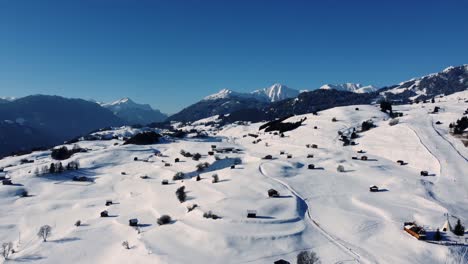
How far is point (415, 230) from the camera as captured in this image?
42031 millimetres

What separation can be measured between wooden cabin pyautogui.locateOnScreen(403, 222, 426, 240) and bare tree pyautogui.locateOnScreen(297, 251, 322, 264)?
1327 cm

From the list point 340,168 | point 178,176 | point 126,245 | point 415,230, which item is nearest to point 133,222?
point 126,245

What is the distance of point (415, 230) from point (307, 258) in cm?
1561

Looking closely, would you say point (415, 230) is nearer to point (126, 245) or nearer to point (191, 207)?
point (191, 207)

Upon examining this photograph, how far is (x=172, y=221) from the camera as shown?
52.0m

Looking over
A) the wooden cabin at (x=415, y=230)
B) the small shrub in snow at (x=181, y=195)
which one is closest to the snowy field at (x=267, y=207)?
the wooden cabin at (x=415, y=230)

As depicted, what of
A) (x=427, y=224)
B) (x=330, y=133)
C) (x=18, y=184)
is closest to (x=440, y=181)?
(x=427, y=224)

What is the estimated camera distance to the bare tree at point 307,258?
34.3 m

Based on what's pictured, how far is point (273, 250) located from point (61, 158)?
12178 cm

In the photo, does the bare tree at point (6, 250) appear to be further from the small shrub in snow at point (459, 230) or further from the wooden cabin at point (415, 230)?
the small shrub in snow at point (459, 230)

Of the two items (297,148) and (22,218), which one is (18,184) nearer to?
(22,218)

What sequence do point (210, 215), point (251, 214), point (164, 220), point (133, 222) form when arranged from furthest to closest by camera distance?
point (133, 222), point (164, 220), point (210, 215), point (251, 214)

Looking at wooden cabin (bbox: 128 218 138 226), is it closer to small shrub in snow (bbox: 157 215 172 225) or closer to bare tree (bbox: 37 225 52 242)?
small shrub in snow (bbox: 157 215 172 225)

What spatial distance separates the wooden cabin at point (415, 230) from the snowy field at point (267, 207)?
892mm
